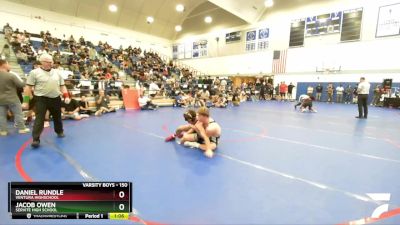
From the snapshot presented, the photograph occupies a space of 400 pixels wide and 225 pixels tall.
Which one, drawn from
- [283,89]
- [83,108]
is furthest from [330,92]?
[83,108]

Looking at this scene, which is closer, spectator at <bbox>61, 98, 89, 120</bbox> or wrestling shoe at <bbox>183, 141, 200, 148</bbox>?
wrestling shoe at <bbox>183, 141, 200, 148</bbox>

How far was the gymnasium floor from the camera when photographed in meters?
2.16

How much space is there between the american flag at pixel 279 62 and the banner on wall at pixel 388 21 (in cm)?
675

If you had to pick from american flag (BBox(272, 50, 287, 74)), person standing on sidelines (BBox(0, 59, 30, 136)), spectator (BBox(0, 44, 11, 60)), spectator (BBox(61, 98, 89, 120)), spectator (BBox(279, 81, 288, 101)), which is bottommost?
spectator (BBox(61, 98, 89, 120))

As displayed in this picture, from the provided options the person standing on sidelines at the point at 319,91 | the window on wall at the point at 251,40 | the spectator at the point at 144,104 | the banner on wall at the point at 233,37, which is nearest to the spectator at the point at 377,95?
the person standing on sidelines at the point at 319,91

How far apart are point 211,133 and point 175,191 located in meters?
1.75

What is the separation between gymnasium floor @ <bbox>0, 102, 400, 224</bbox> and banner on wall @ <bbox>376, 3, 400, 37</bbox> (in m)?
14.0

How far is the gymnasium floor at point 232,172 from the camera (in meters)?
2.16

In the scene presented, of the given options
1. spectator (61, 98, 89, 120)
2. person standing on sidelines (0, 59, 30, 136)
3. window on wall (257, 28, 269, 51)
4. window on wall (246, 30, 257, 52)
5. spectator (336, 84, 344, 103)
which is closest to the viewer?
person standing on sidelines (0, 59, 30, 136)

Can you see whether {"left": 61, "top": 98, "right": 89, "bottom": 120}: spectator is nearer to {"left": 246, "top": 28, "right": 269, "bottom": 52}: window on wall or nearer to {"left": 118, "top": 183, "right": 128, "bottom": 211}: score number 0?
{"left": 118, "top": 183, "right": 128, "bottom": 211}: score number 0

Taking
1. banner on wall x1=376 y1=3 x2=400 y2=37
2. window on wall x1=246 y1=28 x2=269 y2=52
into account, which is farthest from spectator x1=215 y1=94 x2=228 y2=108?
banner on wall x1=376 y1=3 x2=400 y2=37

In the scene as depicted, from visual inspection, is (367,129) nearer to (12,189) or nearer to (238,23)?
(12,189)
